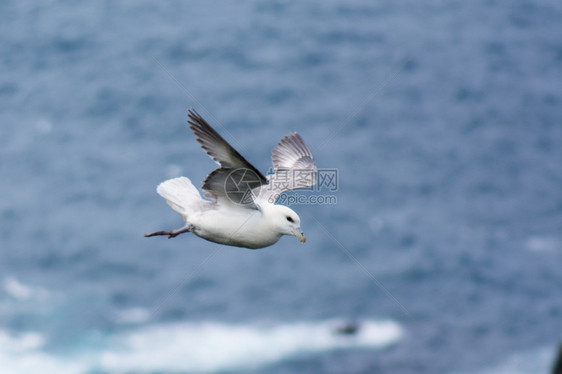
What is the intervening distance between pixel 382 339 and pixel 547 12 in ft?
95.0

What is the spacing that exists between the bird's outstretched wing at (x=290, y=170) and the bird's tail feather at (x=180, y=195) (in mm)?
781

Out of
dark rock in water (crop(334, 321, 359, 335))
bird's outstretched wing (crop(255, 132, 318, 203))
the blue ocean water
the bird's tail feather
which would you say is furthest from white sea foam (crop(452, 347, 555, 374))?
the bird's tail feather

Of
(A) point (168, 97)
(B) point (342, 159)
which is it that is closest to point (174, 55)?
(A) point (168, 97)

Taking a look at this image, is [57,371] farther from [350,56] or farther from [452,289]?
[350,56]

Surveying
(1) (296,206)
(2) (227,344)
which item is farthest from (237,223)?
(1) (296,206)

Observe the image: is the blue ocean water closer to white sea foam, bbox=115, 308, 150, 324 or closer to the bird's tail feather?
white sea foam, bbox=115, 308, 150, 324

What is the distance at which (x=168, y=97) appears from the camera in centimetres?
4597

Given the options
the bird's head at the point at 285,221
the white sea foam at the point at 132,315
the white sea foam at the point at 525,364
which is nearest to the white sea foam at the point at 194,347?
the white sea foam at the point at 132,315

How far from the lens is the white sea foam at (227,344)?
3062 cm

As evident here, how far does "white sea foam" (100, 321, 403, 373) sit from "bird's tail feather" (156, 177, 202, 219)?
22.3 m

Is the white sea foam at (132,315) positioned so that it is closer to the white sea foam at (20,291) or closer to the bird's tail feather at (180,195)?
the white sea foam at (20,291)

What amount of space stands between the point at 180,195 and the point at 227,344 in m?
23.9

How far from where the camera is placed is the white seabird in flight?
758cm

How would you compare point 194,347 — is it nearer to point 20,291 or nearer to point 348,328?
point 348,328
